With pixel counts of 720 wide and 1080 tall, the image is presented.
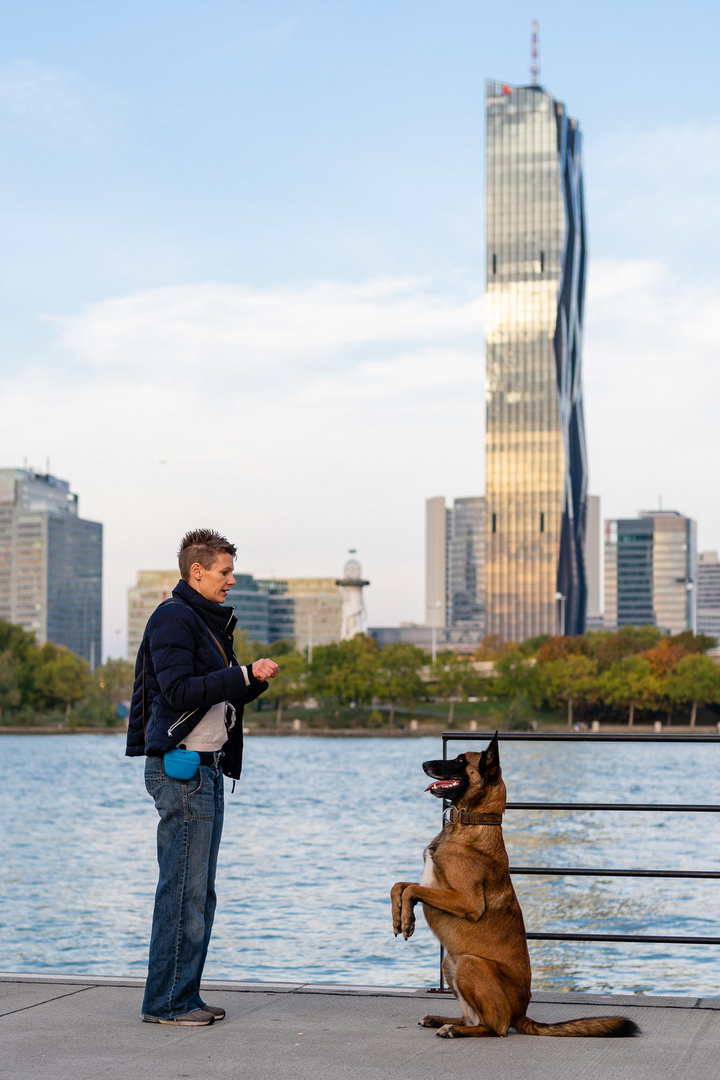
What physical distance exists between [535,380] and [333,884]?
140901mm

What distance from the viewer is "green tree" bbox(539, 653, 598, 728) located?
121m

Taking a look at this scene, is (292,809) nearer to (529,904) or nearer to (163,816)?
(529,904)

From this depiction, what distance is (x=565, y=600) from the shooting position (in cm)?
16188

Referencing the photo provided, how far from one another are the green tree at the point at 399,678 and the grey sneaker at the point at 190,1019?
116m

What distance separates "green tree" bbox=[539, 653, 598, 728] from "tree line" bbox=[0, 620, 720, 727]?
9 centimetres

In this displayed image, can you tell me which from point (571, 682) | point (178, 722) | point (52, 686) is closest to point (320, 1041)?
point (178, 722)

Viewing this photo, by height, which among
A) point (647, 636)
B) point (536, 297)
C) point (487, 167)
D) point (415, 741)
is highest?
point (487, 167)

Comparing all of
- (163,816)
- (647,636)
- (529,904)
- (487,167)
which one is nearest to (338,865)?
(529,904)

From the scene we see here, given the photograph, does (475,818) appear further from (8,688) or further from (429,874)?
(8,688)

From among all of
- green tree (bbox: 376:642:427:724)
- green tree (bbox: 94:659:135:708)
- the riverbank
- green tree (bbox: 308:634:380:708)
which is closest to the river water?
the riverbank

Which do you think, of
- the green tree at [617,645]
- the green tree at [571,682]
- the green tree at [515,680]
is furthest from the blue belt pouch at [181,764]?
the green tree at [617,645]

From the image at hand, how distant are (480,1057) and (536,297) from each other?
161986 mm

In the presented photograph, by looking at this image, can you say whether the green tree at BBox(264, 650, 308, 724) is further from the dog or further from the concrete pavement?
the dog

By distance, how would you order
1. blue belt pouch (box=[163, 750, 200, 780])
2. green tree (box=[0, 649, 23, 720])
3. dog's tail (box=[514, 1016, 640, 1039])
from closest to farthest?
dog's tail (box=[514, 1016, 640, 1039]) → blue belt pouch (box=[163, 750, 200, 780]) → green tree (box=[0, 649, 23, 720])
